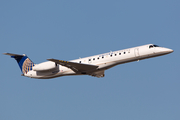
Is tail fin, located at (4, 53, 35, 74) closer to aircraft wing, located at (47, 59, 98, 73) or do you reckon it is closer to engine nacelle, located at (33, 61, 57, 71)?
engine nacelle, located at (33, 61, 57, 71)

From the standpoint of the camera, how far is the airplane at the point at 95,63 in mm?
24078

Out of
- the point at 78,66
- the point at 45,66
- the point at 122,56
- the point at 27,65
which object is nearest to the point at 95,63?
the point at 78,66

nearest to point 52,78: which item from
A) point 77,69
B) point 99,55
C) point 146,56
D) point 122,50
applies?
point 77,69

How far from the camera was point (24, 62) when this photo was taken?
93.2 ft

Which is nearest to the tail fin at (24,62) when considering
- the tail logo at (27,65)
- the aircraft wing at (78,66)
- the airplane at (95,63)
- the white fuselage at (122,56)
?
the tail logo at (27,65)

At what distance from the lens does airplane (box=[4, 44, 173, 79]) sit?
79.0ft

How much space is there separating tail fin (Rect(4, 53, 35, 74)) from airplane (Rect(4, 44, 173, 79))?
1247mm

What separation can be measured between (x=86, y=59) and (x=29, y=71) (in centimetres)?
636

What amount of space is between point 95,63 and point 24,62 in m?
8.20

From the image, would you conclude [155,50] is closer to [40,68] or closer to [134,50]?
[134,50]

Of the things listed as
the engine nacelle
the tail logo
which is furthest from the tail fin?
the engine nacelle

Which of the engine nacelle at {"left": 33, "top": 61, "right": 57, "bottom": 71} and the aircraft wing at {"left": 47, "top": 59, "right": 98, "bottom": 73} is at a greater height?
the engine nacelle at {"left": 33, "top": 61, "right": 57, "bottom": 71}

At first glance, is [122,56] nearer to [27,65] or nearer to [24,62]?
[27,65]

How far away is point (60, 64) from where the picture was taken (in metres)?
24.6
